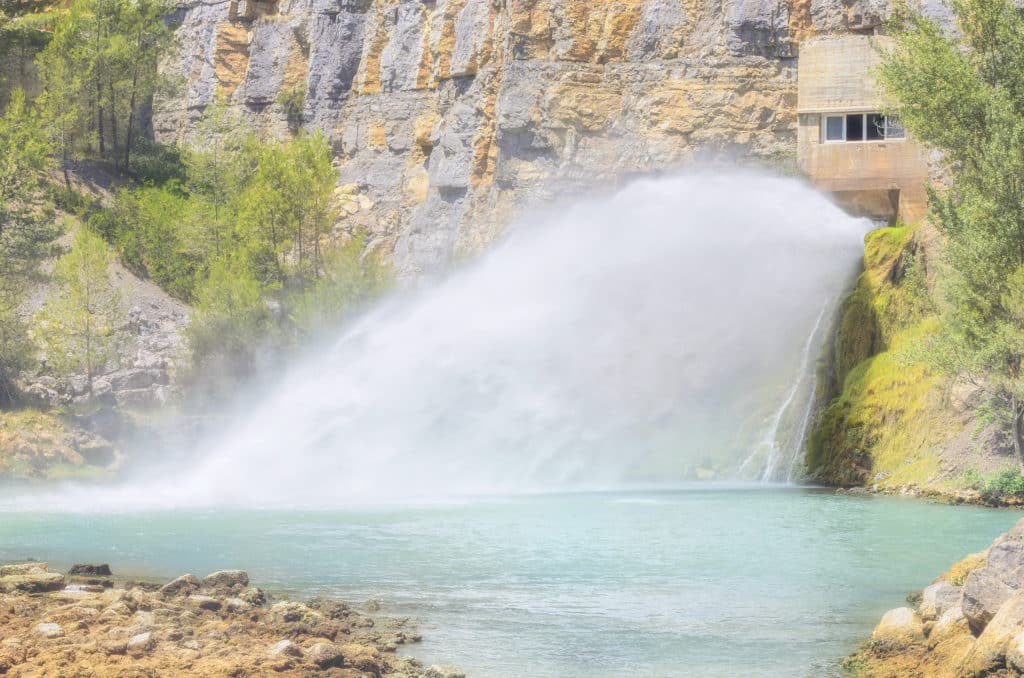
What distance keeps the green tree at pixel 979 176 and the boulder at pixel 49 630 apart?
21931 millimetres

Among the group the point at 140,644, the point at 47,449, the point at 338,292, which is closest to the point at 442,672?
the point at 140,644

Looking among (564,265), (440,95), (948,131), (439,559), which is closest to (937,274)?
(948,131)

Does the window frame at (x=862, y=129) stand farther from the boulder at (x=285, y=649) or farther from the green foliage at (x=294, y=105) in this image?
the boulder at (x=285, y=649)

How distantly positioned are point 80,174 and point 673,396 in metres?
41.7

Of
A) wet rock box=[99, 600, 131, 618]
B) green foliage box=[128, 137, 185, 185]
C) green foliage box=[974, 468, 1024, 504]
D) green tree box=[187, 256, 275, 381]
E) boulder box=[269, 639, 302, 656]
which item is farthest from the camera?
green foliage box=[128, 137, 185, 185]

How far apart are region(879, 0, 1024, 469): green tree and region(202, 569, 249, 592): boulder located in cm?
1844

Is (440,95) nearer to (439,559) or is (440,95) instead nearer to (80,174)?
(80,174)

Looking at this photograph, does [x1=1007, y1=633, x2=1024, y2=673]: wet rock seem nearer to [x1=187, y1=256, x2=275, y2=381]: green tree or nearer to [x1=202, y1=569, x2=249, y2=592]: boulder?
[x1=202, y1=569, x2=249, y2=592]: boulder

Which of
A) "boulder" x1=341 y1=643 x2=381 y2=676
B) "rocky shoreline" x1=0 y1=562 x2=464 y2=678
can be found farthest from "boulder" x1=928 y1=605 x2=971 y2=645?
"boulder" x1=341 y1=643 x2=381 y2=676

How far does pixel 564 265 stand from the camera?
1810 inches

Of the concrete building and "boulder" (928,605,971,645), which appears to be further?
the concrete building

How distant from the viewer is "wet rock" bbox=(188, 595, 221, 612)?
16234 mm

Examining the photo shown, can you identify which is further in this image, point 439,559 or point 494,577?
point 439,559

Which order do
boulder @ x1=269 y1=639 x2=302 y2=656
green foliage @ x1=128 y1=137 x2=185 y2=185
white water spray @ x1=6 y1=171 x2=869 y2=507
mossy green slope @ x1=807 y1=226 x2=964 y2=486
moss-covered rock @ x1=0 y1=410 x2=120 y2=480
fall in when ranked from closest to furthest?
boulder @ x1=269 y1=639 x2=302 y2=656 < mossy green slope @ x1=807 y1=226 x2=964 y2=486 < white water spray @ x1=6 y1=171 x2=869 y2=507 < moss-covered rock @ x1=0 y1=410 x2=120 y2=480 < green foliage @ x1=128 y1=137 x2=185 y2=185
